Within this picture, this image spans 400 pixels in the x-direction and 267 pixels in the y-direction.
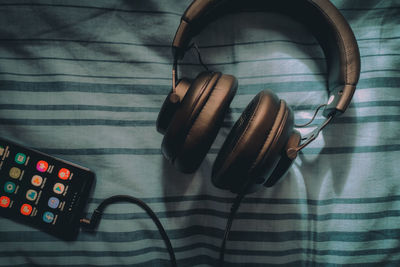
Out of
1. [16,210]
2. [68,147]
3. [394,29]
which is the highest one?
[394,29]

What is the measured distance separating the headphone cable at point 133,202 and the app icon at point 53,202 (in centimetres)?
6

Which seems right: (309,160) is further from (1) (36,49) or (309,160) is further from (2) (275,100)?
(1) (36,49)

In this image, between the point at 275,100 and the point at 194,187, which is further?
the point at 194,187

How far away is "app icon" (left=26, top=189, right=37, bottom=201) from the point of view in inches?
19.8

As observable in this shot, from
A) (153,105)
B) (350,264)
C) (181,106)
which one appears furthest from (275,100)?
(350,264)

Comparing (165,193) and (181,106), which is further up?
(181,106)

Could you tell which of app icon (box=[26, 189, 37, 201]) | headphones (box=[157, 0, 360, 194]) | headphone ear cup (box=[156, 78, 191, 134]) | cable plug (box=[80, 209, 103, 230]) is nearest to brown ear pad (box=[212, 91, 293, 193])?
headphones (box=[157, 0, 360, 194])

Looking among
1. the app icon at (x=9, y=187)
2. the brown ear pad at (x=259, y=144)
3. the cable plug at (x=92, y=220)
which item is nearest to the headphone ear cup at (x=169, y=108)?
the brown ear pad at (x=259, y=144)

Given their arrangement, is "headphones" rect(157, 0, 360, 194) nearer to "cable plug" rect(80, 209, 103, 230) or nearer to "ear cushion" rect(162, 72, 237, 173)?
"ear cushion" rect(162, 72, 237, 173)

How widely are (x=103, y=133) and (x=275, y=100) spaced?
1.06 feet

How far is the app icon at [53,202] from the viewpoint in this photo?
0.50 m

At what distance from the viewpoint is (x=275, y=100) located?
1.26 feet

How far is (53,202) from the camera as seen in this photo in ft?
1.65

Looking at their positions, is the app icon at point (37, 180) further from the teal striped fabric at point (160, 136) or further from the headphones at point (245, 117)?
the headphones at point (245, 117)
